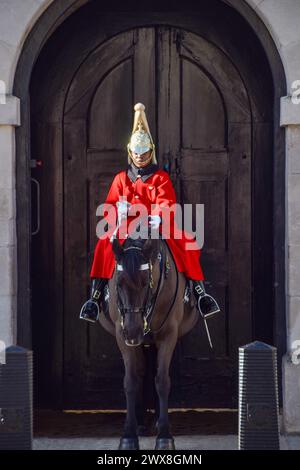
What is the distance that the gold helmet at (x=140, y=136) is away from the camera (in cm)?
854

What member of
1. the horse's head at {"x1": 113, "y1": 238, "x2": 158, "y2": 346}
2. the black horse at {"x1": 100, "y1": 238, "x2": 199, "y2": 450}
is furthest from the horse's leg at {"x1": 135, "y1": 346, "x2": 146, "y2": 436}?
the horse's head at {"x1": 113, "y1": 238, "x2": 158, "y2": 346}

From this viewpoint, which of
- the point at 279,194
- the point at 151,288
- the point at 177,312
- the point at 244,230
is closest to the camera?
the point at 151,288

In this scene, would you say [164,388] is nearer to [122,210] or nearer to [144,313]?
[144,313]

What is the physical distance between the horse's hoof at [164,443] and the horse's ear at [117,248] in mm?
1424

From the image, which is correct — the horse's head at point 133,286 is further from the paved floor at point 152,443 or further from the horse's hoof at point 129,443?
the paved floor at point 152,443

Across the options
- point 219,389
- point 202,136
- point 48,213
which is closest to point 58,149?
point 48,213

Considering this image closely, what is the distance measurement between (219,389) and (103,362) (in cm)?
102

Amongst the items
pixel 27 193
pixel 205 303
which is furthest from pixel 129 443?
pixel 27 193

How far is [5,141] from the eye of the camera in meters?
8.77

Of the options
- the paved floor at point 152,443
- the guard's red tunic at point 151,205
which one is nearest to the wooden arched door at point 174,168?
the guard's red tunic at point 151,205

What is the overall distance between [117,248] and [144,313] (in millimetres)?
485

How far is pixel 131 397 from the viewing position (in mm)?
8164

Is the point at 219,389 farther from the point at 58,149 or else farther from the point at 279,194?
the point at 58,149

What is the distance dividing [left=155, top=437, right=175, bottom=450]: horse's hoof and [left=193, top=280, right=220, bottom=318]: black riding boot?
3.32ft
